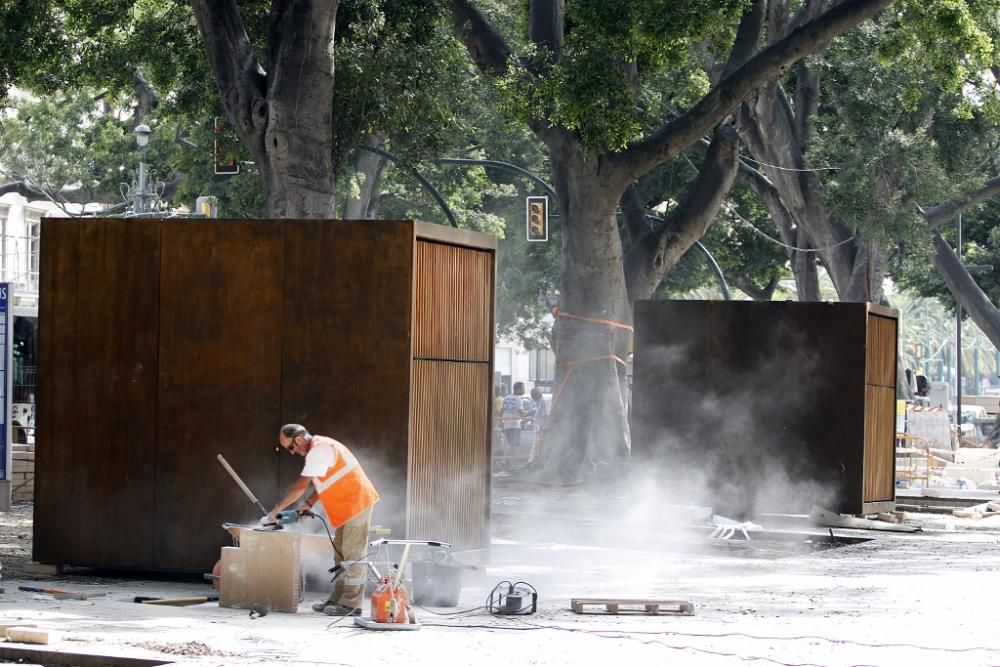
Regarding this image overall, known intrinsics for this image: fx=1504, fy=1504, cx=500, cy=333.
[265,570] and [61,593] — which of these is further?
[61,593]

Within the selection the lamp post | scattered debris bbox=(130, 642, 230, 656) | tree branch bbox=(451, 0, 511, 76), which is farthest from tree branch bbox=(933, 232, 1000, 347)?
scattered debris bbox=(130, 642, 230, 656)

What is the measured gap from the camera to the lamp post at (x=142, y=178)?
107 ft

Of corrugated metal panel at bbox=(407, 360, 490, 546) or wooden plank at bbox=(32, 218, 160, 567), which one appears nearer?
corrugated metal panel at bbox=(407, 360, 490, 546)

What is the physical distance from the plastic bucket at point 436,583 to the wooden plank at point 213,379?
1.63 meters

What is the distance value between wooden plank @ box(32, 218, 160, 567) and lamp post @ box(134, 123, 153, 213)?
2005 cm

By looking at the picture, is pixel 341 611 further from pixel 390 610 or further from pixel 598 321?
pixel 598 321

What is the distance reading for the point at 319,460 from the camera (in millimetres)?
11305

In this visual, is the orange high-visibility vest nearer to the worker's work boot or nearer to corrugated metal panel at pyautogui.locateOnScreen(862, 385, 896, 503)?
the worker's work boot

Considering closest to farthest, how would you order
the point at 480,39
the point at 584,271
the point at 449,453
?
the point at 449,453 < the point at 480,39 < the point at 584,271

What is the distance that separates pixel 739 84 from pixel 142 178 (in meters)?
16.6

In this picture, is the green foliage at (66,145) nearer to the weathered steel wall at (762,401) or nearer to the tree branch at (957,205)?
the tree branch at (957,205)

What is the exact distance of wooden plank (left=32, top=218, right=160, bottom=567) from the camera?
42.3 feet

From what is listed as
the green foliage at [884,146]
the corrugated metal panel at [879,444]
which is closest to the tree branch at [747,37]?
the green foliage at [884,146]

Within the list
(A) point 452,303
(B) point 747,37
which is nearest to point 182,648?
(A) point 452,303
